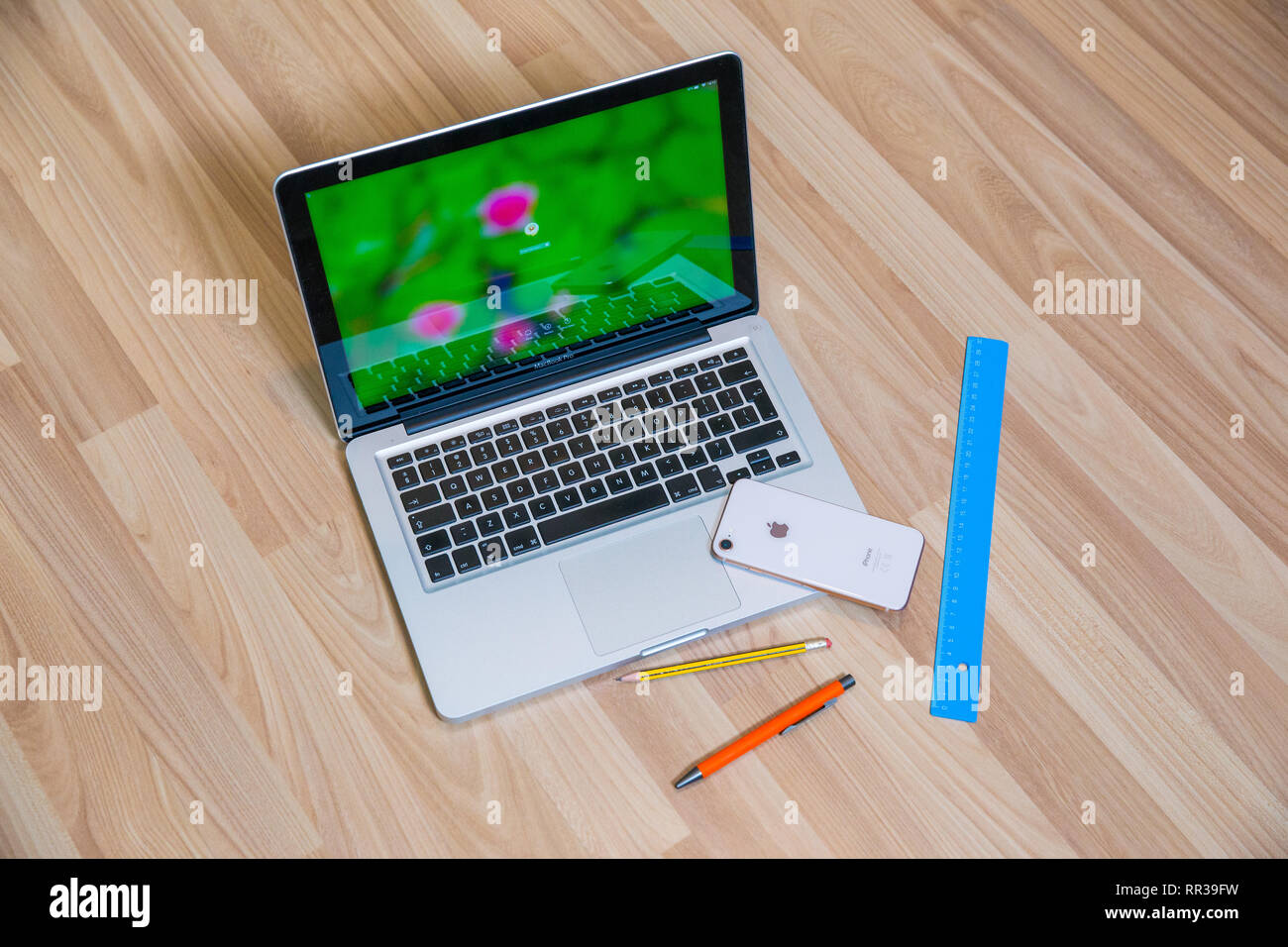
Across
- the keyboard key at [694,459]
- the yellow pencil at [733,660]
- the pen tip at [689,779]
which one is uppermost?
the keyboard key at [694,459]

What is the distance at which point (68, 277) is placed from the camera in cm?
119

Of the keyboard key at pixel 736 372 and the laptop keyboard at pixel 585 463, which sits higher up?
the keyboard key at pixel 736 372

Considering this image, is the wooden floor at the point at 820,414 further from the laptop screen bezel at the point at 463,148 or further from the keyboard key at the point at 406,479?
the laptop screen bezel at the point at 463,148

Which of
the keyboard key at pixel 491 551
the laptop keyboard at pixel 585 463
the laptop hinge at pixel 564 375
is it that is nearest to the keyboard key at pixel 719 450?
the laptop keyboard at pixel 585 463

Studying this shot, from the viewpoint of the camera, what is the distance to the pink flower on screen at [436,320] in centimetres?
103

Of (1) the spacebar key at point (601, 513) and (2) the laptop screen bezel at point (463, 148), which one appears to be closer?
(2) the laptop screen bezel at point (463, 148)

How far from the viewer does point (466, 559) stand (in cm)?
103

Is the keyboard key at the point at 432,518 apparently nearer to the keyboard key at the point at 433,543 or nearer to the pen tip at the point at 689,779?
the keyboard key at the point at 433,543

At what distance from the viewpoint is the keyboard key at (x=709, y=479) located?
1.08 m

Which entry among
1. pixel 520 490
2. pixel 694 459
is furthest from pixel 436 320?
pixel 694 459

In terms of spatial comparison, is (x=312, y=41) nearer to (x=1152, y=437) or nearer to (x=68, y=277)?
(x=68, y=277)

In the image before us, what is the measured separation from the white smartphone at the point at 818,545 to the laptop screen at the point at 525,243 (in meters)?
0.22

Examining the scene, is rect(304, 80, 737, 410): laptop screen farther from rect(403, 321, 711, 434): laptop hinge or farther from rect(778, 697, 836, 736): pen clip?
rect(778, 697, 836, 736): pen clip

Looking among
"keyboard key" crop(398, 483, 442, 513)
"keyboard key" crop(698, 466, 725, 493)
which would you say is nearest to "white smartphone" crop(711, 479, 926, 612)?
"keyboard key" crop(698, 466, 725, 493)
